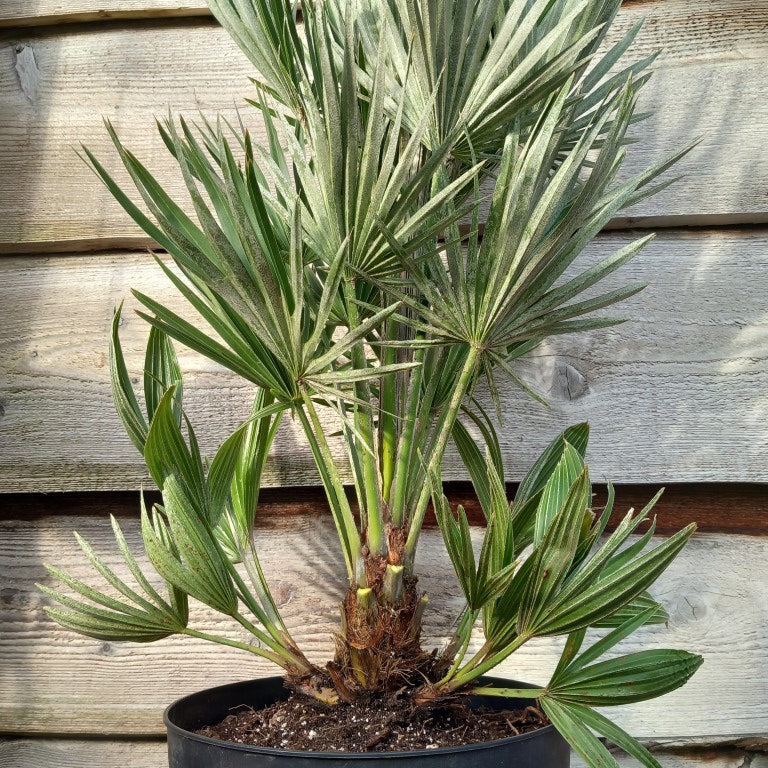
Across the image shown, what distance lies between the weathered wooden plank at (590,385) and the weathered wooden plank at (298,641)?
0.29 feet

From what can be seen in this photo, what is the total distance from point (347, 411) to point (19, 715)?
58cm

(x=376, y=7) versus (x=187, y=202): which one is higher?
(x=376, y=7)

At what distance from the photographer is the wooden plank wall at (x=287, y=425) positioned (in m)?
1.02

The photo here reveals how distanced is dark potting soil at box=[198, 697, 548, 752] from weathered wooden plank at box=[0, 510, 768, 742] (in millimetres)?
268

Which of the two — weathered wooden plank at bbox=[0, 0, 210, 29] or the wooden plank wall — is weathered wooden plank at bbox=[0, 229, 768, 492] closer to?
the wooden plank wall

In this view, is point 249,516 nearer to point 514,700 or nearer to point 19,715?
point 514,700

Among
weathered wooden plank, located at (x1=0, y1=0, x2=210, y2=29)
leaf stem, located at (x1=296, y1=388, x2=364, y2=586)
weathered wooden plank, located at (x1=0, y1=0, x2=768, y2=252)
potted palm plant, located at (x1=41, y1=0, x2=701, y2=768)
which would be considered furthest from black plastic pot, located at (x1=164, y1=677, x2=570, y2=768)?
weathered wooden plank, located at (x1=0, y1=0, x2=210, y2=29)

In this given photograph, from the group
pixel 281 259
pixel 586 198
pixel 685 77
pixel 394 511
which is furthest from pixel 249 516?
pixel 685 77

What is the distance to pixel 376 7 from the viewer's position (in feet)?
2.53

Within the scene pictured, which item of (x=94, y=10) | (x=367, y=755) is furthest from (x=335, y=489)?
(x=94, y=10)

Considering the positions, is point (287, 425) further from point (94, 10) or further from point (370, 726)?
point (94, 10)

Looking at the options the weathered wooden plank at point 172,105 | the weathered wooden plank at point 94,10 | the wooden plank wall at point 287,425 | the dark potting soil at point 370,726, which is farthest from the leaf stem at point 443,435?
the weathered wooden plank at point 94,10

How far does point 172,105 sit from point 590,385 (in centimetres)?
65

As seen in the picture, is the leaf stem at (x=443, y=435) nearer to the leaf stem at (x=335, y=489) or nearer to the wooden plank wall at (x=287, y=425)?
the leaf stem at (x=335, y=489)
